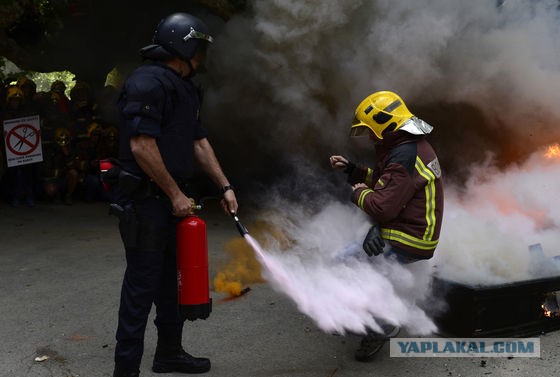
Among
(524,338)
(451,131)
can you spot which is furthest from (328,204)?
(524,338)

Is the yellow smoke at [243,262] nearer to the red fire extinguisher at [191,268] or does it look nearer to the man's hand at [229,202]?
the man's hand at [229,202]

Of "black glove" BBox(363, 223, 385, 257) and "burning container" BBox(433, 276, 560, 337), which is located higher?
"black glove" BBox(363, 223, 385, 257)

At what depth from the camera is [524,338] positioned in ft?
13.5

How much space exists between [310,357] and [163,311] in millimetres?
984

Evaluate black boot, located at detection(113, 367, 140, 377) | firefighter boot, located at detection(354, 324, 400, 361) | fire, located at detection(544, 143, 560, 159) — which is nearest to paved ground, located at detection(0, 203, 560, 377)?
firefighter boot, located at detection(354, 324, 400, 361)

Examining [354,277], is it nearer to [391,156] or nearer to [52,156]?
[391,156]

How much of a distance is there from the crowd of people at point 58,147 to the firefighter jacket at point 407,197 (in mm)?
6468

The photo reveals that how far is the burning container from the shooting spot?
13.0 feet

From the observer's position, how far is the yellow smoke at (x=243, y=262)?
5.13 meters

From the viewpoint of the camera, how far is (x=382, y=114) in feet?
11.9

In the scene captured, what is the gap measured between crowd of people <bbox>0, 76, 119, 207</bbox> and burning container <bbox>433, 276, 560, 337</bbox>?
6422 mm

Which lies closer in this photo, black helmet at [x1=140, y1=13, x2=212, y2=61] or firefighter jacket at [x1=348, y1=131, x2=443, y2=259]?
black helmet at [x1=140, y1=13, x2=212, y2=61]

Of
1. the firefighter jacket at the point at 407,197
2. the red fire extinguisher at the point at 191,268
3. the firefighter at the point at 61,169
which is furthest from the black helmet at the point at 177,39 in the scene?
the firefighter at the point at 61,169

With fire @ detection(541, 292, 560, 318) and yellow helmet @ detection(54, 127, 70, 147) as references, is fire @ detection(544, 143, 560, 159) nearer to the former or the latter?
fire @ detection(541, 292, 560, 318)
